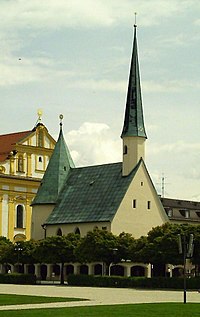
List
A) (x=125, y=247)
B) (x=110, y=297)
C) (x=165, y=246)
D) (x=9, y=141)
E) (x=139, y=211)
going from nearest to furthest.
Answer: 1. (x=110, y=297)
2. (x=165, y=246)
3. (x=125, y=247)
4. (x=139, y=211)
5. (x=9, y=141)

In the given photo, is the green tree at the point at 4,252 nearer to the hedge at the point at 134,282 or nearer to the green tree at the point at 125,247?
the hedge at the point at 134,282

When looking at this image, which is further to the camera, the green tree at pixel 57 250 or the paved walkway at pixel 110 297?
the green tree at pixel 57 250

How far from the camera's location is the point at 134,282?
265ft

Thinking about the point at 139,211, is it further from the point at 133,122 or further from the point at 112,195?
the point at 133,122

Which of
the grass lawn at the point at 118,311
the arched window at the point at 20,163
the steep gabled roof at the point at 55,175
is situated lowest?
the grass lawn at the point at 118,311

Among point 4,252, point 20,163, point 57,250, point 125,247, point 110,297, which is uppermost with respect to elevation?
point 20,163

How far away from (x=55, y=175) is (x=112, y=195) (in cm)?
1421

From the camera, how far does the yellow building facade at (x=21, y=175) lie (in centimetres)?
13362

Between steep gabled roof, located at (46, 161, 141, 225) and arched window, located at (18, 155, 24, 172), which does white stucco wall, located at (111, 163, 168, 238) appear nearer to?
steep gabled roof, located at (46, 161, 141, 225)

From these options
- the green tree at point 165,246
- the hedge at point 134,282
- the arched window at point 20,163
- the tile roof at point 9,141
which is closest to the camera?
the hedge at point 134,282

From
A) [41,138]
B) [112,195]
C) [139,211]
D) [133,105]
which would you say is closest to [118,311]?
[139,211]

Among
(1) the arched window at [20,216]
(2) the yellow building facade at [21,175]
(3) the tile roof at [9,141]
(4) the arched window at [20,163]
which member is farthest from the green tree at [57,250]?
(3) the tile roof at [9,141]

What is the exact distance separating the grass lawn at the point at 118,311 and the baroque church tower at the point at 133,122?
223ft

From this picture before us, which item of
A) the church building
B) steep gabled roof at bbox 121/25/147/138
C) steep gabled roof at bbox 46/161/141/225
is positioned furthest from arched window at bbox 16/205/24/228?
steep gabled roof at bbox 121/25/147/138
